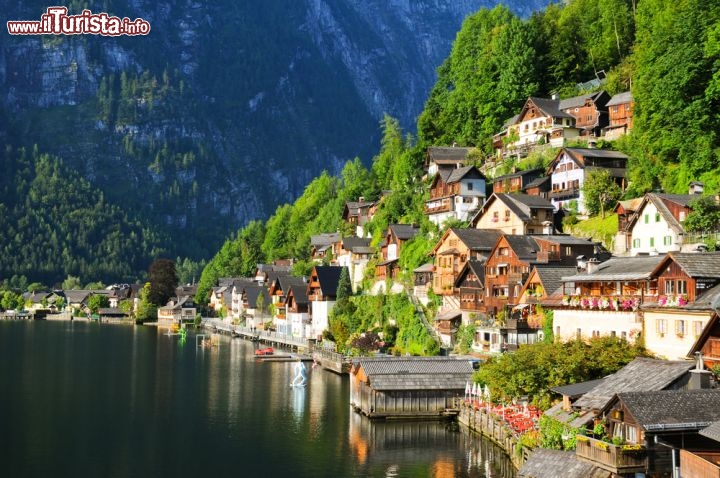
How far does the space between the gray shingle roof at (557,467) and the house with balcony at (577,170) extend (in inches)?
1905

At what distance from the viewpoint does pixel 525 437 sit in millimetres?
46312

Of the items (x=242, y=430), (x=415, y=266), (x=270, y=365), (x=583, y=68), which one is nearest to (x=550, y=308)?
(x=242, y=430)

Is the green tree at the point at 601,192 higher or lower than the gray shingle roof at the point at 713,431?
higher

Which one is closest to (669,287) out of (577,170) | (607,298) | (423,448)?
(607,298)

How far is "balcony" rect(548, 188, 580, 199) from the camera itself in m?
86.6

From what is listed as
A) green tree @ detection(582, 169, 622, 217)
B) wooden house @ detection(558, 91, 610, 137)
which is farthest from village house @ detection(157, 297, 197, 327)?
green tree @ detection(582, 169, 622, 217)

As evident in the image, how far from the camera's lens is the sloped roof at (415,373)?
2397 inches

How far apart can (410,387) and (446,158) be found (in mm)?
57238

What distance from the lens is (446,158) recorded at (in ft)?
371

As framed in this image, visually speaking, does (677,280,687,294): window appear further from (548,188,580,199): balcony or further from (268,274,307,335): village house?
(268,274,307,335): village house

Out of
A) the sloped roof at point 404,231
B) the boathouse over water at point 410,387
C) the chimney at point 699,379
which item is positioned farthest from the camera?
the sloped roof at point 404,231

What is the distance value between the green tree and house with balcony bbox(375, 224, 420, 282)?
25898 millimetres

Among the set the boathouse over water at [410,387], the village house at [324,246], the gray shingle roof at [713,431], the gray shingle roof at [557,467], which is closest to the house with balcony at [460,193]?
the village house at [324,246]

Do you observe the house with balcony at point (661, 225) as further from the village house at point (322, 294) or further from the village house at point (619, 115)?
the village house at point (322, 294)
